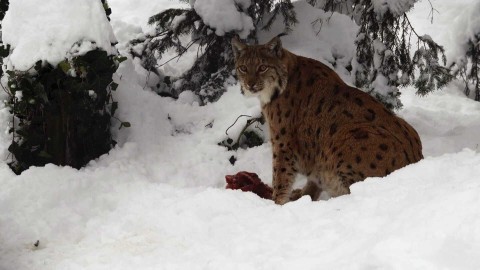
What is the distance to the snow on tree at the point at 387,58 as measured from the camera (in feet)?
20.4

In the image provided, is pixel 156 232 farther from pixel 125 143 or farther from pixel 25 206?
pixel 125 143

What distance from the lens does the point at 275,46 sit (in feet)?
16.1

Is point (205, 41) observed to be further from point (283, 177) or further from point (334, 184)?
point (334, 184)

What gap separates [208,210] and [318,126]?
1.33 m

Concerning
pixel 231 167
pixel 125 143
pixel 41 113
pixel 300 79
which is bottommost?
pixel 41 113

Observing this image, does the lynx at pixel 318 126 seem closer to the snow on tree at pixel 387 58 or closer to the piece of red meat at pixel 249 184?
the piece of red meat at pixel 249 184

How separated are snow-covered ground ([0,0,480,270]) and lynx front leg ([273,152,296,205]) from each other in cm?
67

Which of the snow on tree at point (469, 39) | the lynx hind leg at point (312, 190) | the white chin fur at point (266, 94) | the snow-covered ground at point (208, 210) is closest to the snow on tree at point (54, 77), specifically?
the snow-covered ground at point (208, 210)

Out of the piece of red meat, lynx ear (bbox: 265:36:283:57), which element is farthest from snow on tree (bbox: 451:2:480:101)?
the piece of red meat

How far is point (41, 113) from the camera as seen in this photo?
15.8 ft

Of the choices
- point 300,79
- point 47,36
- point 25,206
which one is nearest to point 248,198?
point 300,79

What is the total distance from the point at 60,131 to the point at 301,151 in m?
2.23

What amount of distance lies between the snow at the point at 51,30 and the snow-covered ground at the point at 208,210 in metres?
0.72

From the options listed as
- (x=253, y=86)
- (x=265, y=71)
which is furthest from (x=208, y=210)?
(x=265, y=71)
